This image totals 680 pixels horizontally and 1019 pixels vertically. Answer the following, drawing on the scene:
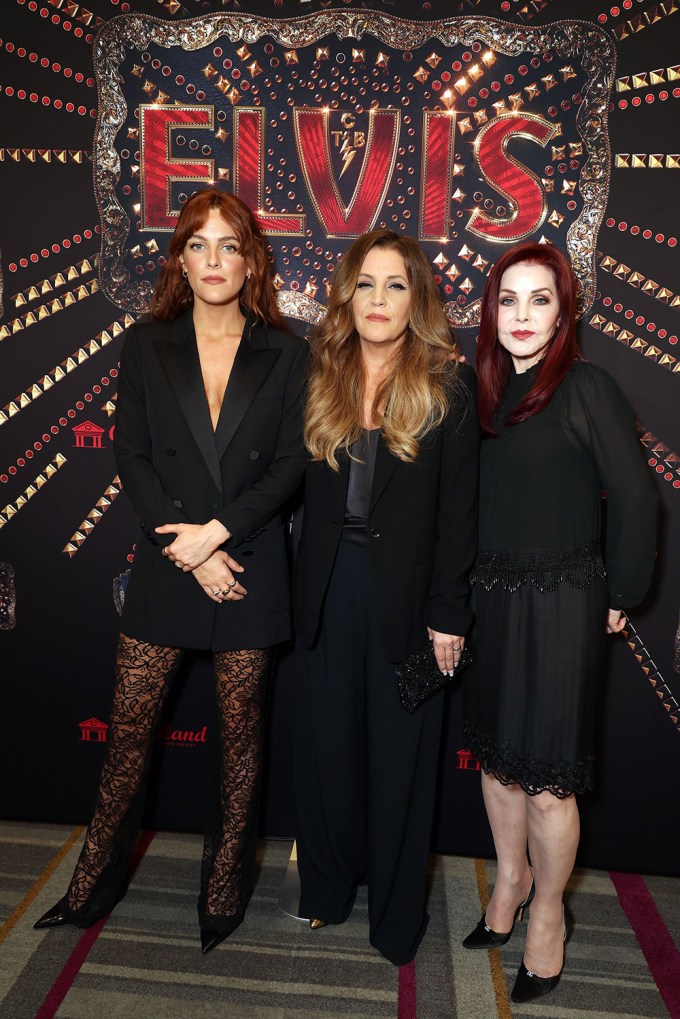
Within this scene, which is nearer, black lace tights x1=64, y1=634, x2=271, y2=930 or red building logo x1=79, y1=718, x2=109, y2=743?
black lace tights x1=64, y1=634, x2=271, y2=930

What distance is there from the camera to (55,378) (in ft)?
9.80

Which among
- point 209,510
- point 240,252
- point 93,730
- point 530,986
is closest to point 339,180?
point 240,252

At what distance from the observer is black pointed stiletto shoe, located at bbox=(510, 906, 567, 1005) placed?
2418 millimetres

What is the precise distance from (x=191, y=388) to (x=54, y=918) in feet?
5.23

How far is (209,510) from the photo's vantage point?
2.47 metres

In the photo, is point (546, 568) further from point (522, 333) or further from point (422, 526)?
point (522, 333)

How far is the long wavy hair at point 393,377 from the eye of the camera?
2.34 meters

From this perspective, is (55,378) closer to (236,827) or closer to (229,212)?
(229,212)

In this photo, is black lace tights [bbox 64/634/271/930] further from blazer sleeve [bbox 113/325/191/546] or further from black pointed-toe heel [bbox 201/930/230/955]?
blazer sleeve [bbox 113/325/191/546]

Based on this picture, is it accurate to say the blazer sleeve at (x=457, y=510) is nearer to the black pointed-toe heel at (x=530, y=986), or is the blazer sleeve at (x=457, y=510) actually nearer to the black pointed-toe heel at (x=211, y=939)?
the black pointed-toe heel at (x=530, y=986)

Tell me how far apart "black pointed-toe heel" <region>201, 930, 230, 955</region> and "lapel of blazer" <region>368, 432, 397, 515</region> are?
1352mm

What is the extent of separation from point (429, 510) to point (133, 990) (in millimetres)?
1500

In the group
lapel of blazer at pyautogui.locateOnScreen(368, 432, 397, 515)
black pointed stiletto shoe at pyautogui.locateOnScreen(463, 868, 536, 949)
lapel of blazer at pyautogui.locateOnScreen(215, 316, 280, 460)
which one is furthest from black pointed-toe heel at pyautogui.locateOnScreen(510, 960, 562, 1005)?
lapel of blazer at pyautogui.locateOnScreen(215, 316, 280, 460)

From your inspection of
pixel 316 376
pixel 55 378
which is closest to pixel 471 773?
pixel 316 376
